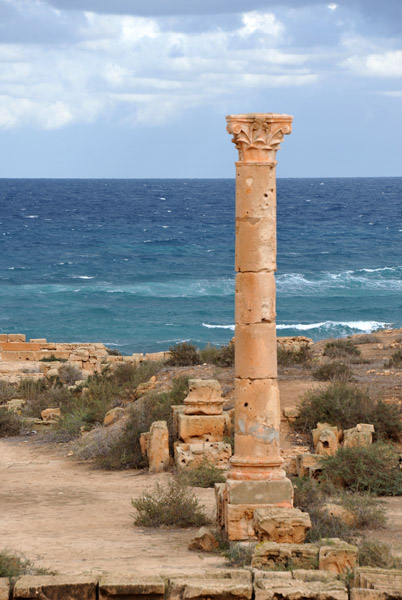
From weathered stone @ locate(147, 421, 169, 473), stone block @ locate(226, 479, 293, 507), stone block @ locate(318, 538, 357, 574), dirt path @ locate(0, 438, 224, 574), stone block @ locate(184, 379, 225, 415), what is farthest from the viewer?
stone block @ locate(184, 379, 225, 415)

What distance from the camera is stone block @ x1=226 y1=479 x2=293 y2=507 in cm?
1032

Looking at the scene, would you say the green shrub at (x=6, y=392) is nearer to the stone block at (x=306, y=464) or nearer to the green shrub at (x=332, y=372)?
the green shrub at (x=332, y=372)

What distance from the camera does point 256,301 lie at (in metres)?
10.6

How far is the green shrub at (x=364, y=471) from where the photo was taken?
496 inches

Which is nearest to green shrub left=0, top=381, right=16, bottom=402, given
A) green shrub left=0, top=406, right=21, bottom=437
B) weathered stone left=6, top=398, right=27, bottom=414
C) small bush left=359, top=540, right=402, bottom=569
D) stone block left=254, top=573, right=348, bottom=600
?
weathered stone left=6, top=398, right=27, bottom=414

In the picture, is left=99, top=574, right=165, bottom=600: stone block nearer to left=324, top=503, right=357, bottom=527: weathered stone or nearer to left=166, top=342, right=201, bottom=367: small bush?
left=324, top=503, right=357, bottom=527: weathered stone

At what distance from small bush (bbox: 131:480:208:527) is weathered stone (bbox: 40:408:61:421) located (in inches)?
383

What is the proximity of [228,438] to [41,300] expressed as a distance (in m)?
38.9

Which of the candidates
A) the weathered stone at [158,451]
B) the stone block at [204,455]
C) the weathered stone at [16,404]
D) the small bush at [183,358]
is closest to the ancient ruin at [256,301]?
the stone block at [204,455]

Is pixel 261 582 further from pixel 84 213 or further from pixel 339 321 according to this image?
pixel 84 213

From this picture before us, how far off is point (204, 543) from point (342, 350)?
14152 millimetres

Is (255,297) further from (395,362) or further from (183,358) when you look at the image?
(183,358)

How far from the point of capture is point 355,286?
5603 cm

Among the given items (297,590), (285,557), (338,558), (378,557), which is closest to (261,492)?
(285,557)
